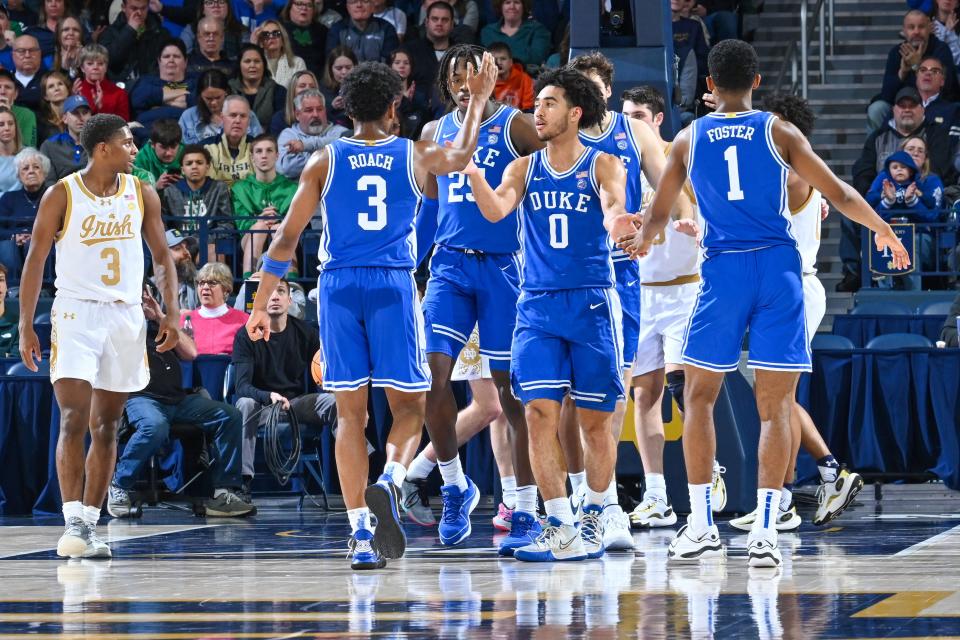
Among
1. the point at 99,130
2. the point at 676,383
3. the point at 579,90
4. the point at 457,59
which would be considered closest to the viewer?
the point at 579,90

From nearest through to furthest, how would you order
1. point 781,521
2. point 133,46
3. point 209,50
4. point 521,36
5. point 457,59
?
point 457,59, point 781,521, point 521,36, point 209,50, point 133,46

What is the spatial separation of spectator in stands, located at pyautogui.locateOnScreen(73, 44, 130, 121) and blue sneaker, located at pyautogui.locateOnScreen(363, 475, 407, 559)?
32.3ft

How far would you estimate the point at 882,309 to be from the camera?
12.5m

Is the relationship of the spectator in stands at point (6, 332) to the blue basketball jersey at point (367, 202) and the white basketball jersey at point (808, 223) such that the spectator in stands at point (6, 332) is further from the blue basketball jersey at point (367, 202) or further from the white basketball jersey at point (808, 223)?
the white basketball jersey at point (808, 223)

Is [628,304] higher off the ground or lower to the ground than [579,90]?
lower

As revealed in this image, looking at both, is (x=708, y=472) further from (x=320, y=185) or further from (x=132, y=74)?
(x=132, y=74)

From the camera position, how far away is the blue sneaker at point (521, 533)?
6.99m

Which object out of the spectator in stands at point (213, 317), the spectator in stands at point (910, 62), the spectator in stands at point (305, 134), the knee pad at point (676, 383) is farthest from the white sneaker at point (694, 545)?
the spectator in stands at point (910, 62)

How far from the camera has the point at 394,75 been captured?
22.2ft

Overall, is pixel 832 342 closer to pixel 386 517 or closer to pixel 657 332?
pixel 657 332

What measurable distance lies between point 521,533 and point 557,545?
1.43 feet

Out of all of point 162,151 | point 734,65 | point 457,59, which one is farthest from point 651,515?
point 162,151

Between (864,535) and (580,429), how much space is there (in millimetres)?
1786

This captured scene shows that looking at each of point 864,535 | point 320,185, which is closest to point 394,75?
point 320,185
